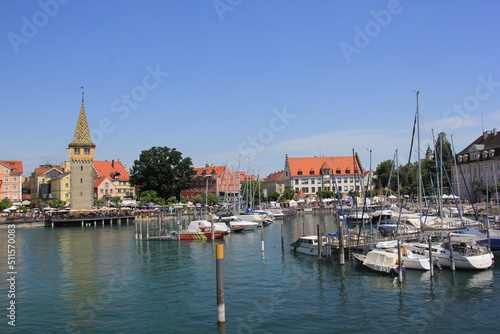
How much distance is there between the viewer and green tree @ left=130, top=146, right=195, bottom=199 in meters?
115

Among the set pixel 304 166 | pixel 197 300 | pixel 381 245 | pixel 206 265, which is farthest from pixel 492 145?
pixel 197 300

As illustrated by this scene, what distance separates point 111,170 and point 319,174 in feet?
210

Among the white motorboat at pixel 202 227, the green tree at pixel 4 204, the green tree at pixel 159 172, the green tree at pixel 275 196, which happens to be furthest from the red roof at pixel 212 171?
the white motorboat at pixel 202 227

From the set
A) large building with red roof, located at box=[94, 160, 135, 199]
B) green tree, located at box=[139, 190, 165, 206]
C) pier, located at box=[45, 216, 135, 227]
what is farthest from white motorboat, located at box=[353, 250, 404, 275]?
large building with red roof, located at box=[94, 160, 135, 199]

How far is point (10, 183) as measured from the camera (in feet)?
362

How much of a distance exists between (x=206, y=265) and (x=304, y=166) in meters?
116

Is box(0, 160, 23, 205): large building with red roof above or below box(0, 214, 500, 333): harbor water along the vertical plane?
above

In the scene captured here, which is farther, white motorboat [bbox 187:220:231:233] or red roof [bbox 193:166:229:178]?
red roof [bbox 193:166:229:178]

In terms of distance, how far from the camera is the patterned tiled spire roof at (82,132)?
322ft

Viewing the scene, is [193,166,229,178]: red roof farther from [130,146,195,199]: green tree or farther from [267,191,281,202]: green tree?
[130,146,195,199]: green tree

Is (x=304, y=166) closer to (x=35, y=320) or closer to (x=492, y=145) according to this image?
(x=492, y=145)

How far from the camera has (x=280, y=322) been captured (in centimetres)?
2294

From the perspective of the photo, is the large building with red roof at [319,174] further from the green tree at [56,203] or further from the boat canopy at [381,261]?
the boat canopy at [381,261]

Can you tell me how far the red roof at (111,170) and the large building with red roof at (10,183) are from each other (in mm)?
22886
